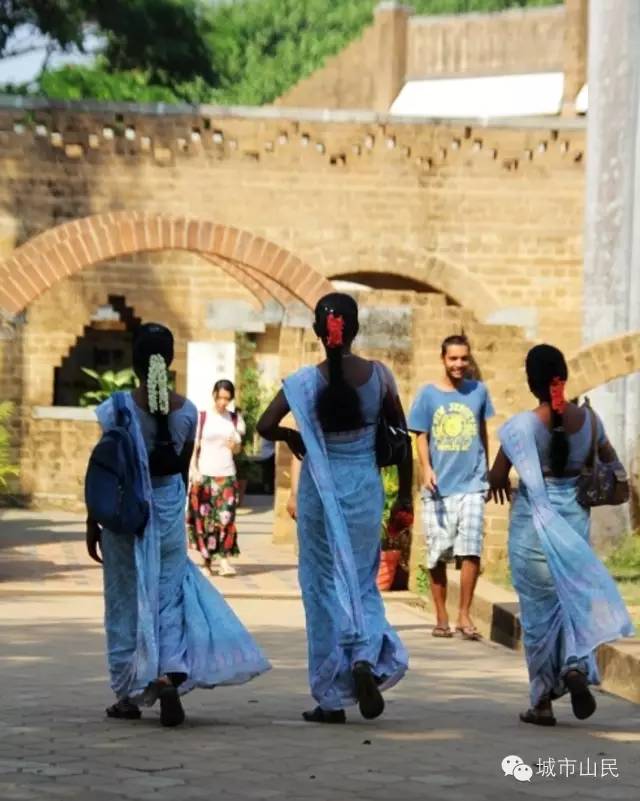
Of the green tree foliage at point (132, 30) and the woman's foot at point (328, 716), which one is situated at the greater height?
the green tree foliage at point (132, 30)

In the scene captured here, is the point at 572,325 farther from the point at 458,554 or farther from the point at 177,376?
the point at 458,554

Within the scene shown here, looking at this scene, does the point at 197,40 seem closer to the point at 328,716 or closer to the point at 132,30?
the point at 132,30

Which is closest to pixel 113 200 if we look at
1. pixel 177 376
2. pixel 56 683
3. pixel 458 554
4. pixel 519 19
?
pixel 177 376

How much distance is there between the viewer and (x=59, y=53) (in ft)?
108

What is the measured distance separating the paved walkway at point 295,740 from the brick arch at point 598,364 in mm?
4088

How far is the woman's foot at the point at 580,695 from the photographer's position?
8773 mm

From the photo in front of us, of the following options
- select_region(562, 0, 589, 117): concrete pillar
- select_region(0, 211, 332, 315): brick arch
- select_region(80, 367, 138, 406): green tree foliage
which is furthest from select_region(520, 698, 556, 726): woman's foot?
select_region(562, 0, 589, 117): concrete pillar

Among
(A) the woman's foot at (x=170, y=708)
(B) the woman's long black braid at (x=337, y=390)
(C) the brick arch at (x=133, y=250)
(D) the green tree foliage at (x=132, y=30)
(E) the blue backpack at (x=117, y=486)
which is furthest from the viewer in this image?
(D) the green tree foliage at (x=132, y=30)

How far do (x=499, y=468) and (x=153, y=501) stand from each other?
145 centimetres

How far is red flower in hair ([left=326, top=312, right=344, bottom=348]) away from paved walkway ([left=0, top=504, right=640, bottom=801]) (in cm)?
147

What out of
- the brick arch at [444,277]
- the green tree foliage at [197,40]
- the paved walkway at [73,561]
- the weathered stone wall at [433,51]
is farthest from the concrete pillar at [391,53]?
the paved walkway at [73,561]

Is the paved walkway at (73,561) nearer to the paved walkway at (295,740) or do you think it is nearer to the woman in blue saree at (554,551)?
the paved walkway at (295,740)

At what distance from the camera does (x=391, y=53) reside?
166ft

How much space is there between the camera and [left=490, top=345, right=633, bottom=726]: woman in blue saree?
29.4ft
